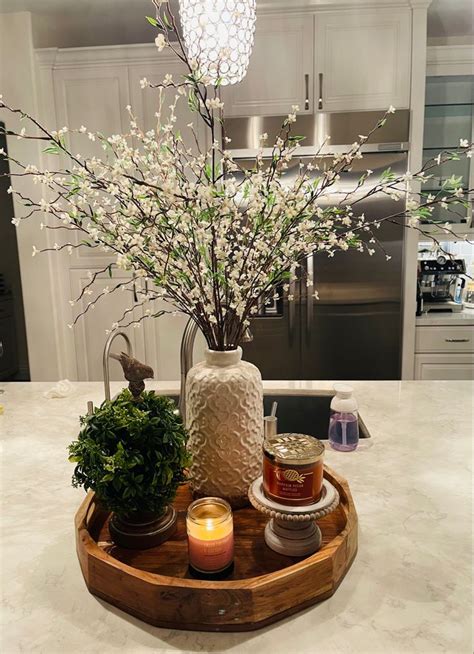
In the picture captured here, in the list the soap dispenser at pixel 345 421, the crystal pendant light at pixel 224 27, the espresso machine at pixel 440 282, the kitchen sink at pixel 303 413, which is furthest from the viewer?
the espresso machine at pixel 440 282

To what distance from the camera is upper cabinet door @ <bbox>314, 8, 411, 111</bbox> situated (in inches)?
110

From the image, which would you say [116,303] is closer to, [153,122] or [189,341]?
[153,122]

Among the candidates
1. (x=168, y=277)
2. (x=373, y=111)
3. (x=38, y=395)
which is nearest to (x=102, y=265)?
(x=38, y=395)

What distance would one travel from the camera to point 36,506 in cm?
109

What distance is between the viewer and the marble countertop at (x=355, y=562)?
2.37ft

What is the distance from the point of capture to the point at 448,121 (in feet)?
10.6

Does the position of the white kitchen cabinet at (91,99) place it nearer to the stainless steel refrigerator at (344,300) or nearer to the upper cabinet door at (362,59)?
the stainless steel refrigerator at (344,300)

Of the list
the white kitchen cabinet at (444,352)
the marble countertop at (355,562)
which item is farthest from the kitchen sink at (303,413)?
the white kitchen cabinet at (444,352)

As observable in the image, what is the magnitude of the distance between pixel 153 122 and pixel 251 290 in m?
2.62

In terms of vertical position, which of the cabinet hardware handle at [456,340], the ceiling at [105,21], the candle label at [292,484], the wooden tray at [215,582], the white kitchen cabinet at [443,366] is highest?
the ceiling at [105,21]

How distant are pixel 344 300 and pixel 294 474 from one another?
7.47 ft

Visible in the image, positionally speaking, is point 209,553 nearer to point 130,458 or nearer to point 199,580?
point 199,580

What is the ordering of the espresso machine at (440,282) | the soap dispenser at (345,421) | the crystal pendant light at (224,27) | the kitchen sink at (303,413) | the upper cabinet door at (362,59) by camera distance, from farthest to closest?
the espresso machine at (440,282), the upper cabinet door at (362,59), the kitchen sink at (303,413), the soap dispenser at (345,421), the crystal pendant light at (224,27)

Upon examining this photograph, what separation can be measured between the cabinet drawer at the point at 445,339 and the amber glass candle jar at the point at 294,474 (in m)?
2.44
